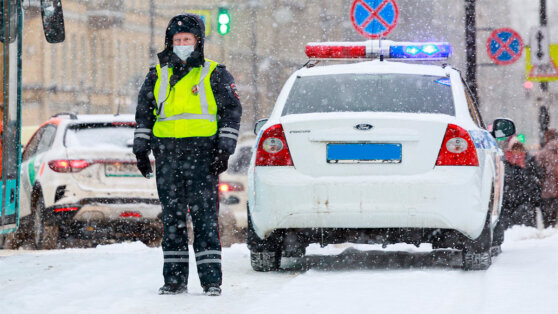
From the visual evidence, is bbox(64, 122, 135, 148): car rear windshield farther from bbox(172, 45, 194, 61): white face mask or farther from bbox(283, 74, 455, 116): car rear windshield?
bbox(172, 45, 194, 61): white face mask

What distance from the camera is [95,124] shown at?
37.8 feet

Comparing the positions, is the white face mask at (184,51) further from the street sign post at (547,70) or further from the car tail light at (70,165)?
the street sign post at (547,70)

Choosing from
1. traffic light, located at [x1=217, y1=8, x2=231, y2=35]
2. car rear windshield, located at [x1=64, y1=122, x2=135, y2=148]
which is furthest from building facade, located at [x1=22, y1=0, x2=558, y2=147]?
car rear windshield, located at [x1=64, y1=122, x2=135, y2=148]

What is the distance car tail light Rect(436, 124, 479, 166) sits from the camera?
7.44 metres

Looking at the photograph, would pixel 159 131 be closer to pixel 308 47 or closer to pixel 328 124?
pixel 328 124

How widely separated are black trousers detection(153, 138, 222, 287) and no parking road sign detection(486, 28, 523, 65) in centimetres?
1601

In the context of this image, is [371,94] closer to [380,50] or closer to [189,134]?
[380,50]

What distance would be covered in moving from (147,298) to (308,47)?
303cm

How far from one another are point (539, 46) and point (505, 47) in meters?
1.02

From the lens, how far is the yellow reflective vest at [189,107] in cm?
646

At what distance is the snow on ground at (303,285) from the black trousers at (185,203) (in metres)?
0.19

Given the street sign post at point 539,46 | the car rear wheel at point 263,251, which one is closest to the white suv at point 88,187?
the car rear wheel at point 263,251

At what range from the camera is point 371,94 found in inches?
317

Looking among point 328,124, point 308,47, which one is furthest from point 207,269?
point 308,47
